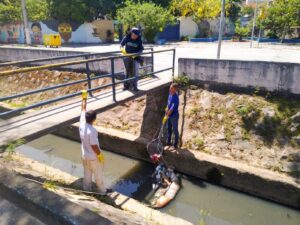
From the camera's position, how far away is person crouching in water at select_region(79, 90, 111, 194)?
4562 millimetres

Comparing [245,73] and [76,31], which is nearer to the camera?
[245,73]

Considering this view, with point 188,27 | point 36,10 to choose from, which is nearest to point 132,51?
point 188,27

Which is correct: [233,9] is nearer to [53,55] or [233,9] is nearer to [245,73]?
[53,55]

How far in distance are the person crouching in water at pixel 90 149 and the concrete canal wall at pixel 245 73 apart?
437 centimetres

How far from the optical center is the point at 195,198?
6465mm

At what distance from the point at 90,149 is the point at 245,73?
5.07 m

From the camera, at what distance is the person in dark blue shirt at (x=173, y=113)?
702 cm

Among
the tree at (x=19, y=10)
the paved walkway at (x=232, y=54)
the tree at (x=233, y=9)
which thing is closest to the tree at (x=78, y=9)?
the tree at (x=19, y=10)

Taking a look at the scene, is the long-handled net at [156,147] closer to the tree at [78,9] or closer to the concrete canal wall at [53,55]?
the concrete canal wall at [53,55]

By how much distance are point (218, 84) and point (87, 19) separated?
20314mm

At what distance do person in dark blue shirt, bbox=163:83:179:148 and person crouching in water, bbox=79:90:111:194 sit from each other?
2.51 metres

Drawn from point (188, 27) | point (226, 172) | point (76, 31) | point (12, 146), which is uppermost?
point (188, 27)

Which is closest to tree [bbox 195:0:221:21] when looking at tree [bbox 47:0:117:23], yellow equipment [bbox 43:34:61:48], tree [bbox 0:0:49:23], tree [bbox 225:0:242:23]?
tree [bbox 225:0:242:23]

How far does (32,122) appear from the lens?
529 centimetres
